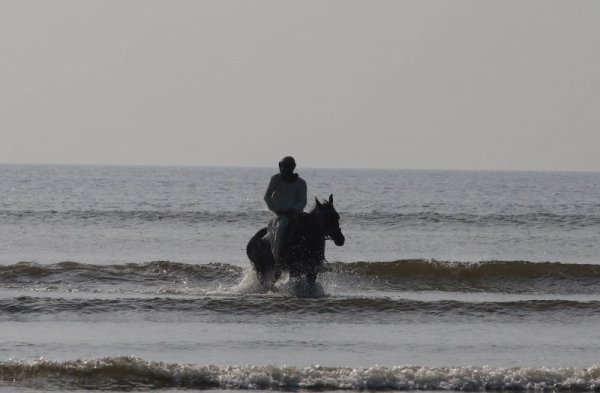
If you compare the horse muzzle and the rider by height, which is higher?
the rider

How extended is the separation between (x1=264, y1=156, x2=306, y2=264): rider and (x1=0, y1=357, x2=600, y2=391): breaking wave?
20.0ft

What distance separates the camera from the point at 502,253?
98.2ft

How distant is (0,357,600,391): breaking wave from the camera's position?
12.4 m

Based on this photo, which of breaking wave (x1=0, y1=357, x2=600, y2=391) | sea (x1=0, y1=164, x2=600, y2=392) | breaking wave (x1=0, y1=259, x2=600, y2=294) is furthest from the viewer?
breaking wave (x1=0, y1=259, x2=600, y2=294)

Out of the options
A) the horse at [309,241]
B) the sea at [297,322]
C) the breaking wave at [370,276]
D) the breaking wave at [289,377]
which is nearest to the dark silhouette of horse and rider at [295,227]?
the horse at [309,241]

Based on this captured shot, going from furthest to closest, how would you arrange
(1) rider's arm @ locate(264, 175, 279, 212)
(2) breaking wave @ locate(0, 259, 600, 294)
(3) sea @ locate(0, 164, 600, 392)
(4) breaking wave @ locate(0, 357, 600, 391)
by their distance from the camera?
1. (2) breaking wave @ locate(0, 259, 600, 294)
2. (1) rider's arm @ locate(264, 175, 279, 212)
3. (3) sea @ locate(0, 164, 600, 392)
4. (4) breaking wave @ locate(0, 357, 600, 391)

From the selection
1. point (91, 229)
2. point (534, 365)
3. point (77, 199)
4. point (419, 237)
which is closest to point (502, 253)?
point (419, 237)

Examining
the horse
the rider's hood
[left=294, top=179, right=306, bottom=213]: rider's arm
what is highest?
the rider's hood

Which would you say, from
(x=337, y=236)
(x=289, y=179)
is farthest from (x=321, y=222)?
(x=289, y=179)

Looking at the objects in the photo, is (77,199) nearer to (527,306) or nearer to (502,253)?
(502,253)

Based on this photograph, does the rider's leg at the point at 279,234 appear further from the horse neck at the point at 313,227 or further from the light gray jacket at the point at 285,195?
the horse neck at the point at 313,227

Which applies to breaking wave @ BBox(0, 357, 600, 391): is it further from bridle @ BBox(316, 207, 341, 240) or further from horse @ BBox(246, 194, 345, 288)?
bridle @ BBox(316, 207, 341, 240)

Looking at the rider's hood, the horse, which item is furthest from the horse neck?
the rider's hood

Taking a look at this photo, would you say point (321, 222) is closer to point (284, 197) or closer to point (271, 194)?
point (284, 197)
